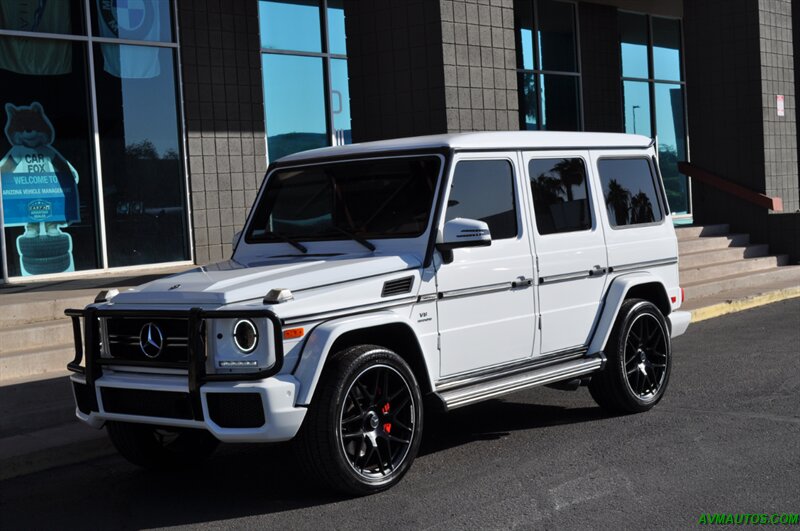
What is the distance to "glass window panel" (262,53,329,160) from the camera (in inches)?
615

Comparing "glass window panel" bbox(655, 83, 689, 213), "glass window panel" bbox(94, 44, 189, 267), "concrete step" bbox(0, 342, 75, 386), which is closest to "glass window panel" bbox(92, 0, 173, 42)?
"glass window panel" bbox(94, 44, 189, 267)

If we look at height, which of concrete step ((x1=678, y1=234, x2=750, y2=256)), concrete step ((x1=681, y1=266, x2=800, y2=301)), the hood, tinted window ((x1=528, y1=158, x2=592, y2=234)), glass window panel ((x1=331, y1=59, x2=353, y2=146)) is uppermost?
glass window panel ((x1=331, y1=59, x2=353, y2=146))

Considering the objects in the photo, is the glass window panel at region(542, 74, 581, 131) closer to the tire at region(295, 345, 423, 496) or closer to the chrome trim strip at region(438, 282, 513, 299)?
the chrome trim strip at region(438, 282, 513, 299)

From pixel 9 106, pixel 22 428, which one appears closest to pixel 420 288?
pixel 22 428

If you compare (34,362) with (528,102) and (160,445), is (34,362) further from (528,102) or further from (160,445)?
(528,102)

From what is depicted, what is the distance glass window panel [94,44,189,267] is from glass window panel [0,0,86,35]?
0.47 m

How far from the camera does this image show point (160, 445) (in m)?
6.59

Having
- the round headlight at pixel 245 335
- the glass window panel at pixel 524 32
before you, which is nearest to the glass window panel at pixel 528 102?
the glass window panel at pixel 524 32

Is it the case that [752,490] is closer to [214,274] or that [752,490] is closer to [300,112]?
[214,274]

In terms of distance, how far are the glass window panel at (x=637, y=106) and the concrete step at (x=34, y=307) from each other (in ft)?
49.9

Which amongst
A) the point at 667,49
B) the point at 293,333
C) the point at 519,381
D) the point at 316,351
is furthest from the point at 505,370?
the point at 667,49

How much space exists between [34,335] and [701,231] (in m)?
12.2

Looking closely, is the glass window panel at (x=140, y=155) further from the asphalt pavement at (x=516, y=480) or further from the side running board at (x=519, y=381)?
the side running board at (x=519, y=381)

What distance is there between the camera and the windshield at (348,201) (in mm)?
6535
